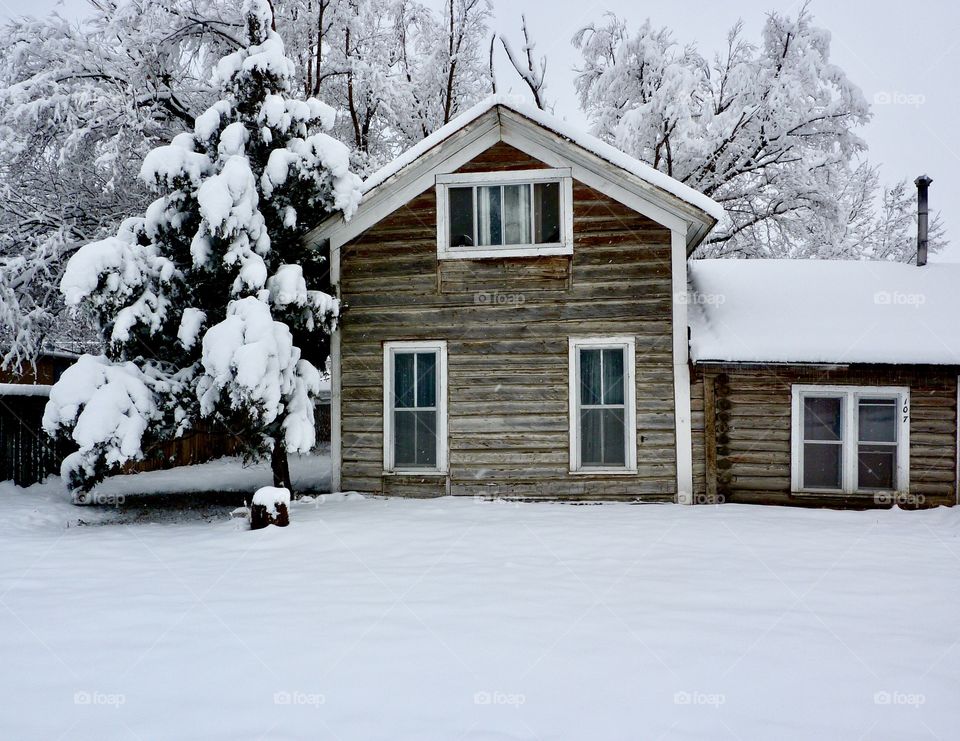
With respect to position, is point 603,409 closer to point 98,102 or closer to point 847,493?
point 847,493

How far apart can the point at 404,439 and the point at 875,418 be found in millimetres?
7859

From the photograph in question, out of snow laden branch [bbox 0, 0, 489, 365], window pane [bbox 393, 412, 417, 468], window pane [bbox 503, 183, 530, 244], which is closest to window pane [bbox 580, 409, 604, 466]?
window pane [bbox 393, 412, 417, 468]

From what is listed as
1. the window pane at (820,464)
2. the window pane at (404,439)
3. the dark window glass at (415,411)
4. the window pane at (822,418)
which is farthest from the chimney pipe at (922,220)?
the window pane at (404,439)

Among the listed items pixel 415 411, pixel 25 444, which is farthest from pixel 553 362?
pixel 25 444

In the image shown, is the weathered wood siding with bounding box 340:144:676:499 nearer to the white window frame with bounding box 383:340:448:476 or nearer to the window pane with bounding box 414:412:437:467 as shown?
the white window frame with bounding box 383:340:448:476

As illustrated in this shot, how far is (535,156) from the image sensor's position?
10.8 m

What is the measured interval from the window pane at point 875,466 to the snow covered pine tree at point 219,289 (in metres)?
8.87

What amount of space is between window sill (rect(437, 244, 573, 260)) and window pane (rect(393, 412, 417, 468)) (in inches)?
108

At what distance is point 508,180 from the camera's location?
10.9 m

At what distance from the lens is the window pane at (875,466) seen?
10789 mm

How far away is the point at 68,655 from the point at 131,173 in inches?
512

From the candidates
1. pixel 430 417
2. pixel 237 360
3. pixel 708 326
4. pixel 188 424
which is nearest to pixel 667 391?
pixel 708 326

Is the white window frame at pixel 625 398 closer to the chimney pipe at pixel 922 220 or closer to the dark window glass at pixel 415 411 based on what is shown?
the dark window glass at pixel 415 411

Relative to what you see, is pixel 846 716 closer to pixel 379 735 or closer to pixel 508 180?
pixel 379 735
